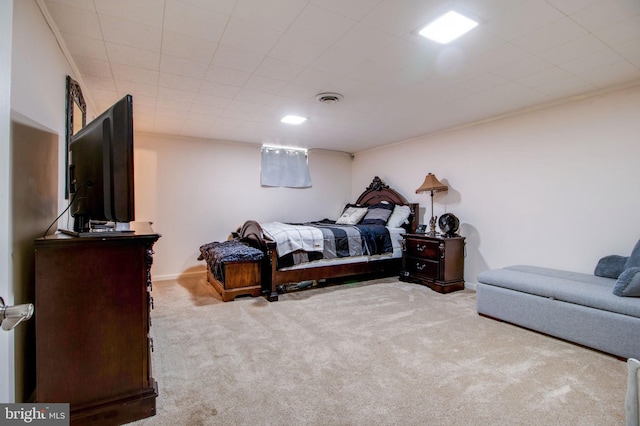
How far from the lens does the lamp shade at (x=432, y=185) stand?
446cm

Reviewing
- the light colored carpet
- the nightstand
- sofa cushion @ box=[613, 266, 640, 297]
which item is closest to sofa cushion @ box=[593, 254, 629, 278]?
sofa cushion @ box=[613, 266, 640, 297]

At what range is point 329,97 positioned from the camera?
3.21 metres

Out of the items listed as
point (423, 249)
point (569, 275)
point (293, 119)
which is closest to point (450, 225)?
point (423, 249)

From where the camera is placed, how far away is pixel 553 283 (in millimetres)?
2742

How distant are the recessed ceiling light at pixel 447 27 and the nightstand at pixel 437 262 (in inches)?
103

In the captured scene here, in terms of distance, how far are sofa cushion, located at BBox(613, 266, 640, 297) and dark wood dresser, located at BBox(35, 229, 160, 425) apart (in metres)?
3.29

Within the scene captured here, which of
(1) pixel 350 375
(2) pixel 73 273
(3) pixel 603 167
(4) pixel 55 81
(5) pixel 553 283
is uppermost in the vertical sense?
(4) pixel 55 81

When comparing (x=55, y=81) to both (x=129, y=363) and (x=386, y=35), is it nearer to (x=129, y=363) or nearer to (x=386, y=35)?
(x=129, y=363)

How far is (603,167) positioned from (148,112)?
497cm

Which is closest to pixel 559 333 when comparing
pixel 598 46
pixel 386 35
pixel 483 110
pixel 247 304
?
pixel 598 46

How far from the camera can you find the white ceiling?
181 centimetres

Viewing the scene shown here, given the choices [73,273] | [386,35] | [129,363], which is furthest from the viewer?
[386,35]

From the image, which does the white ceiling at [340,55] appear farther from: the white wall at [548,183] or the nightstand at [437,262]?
the nightstand at [437,262]

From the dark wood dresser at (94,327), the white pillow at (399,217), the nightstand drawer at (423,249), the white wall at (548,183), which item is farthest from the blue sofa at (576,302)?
the dark wood dresser at (94,327)
